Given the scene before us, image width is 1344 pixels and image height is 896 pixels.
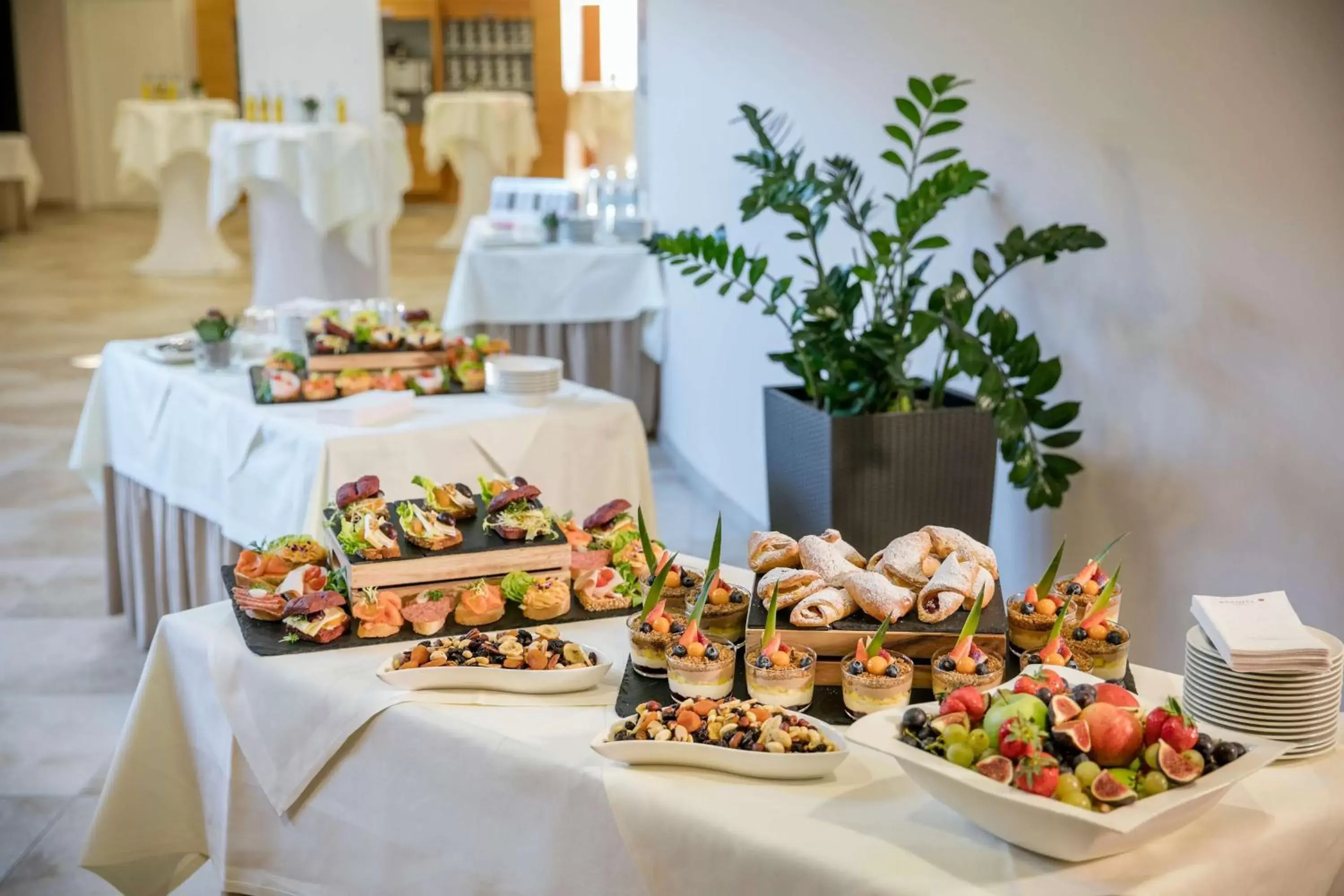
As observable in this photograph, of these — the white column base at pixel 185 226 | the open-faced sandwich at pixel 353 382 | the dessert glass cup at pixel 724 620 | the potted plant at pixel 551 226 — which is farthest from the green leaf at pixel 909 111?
the white column base at pixel 185 226

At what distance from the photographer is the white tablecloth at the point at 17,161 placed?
1284 centimetres

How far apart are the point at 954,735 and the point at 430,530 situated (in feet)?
2.96

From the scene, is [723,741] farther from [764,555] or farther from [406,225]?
[406,225]

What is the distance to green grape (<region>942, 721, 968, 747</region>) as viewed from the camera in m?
1.41

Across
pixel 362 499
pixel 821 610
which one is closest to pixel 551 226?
pixel 362 499

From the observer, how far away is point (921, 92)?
3299 mm

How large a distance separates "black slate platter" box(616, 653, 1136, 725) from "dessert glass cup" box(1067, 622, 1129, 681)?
0.07 feet

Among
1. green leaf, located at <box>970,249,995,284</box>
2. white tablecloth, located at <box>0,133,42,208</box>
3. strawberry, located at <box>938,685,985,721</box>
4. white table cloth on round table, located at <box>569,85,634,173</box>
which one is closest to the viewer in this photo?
strawberry, located at <box>938,685,985,721</box>

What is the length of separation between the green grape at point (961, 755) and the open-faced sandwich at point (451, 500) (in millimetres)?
973

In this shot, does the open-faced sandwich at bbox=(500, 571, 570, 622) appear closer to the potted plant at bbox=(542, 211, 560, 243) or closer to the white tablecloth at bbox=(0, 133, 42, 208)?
the potted plant at bbox=(542, 211, 560, 243)

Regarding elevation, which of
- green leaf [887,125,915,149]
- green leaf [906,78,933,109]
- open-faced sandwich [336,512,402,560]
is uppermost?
green leaf [906,78,933,109]

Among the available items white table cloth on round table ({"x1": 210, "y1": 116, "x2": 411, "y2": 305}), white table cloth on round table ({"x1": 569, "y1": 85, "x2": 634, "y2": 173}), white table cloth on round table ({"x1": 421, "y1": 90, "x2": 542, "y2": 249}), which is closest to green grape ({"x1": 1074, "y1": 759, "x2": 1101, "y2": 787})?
white table cloth on round table ({"x1": 210, "y1": 116, "x2": 411, "y2": 305})

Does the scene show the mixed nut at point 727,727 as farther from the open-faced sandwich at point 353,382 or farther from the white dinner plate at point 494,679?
the open-faced sandwich at point 353,382

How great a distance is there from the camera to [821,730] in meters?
1.57
